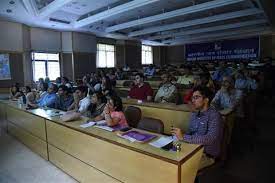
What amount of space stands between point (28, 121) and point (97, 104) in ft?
4.18

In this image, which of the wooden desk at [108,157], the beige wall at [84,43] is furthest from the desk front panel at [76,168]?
the beige wall at [84,43]

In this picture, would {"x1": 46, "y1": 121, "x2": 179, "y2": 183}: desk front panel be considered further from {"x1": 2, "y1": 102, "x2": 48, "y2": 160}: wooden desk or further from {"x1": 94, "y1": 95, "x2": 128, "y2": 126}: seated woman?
{"x1": 2, "y1": 102, "x2": 48, "y2": 160}: wooden desk

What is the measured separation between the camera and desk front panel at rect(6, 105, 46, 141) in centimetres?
307

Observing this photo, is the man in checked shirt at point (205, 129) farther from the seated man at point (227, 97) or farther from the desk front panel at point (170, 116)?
the seated man at point (227, 97)

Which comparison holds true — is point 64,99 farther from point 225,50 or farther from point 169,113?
point 225,50

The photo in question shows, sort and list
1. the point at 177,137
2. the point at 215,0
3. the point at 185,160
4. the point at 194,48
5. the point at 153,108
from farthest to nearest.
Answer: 1. the point at 194,48
2. the point at 215,0
3. the point at 153,108
4. the point at 177,137
5. the point at 185,160

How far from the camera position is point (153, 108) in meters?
3.48

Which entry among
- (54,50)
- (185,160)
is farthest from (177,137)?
(54,50)

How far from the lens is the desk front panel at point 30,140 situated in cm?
313

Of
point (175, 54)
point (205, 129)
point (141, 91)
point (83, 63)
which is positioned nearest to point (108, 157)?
point (205, 129)

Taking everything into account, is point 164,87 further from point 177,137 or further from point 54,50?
point 54,50

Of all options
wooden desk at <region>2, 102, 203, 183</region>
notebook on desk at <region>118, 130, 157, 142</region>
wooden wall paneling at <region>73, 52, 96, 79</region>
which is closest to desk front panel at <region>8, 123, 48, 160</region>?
wooden desk at <region>2, 102, 203, 183</region>

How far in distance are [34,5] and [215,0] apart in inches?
213

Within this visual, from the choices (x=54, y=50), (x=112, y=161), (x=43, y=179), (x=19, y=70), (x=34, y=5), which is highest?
(x=34, y=5)
